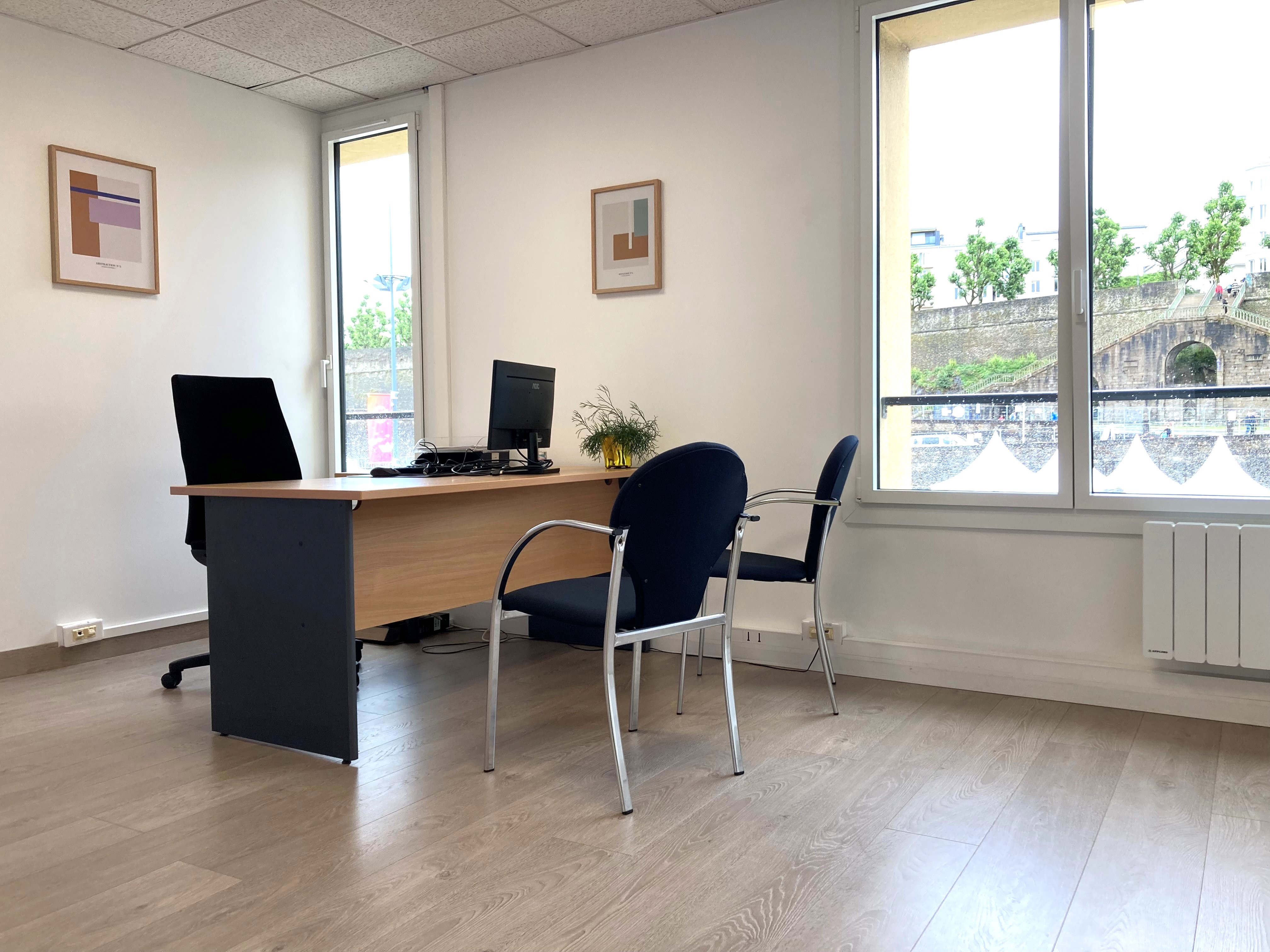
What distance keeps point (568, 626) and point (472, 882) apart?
2.36 m

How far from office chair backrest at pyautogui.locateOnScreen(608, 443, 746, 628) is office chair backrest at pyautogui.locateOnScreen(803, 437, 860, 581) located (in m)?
0.71

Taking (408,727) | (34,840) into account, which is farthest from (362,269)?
(34,840)

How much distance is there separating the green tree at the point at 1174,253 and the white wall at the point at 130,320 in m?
3.93

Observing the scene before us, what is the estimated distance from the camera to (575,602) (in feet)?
8.06

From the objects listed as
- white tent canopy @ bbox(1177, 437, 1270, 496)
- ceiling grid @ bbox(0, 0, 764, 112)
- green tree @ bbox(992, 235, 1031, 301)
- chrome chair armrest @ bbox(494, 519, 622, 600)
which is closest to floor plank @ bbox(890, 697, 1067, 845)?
white tent canopy @ bbox(1177, 437, 1270, 496)

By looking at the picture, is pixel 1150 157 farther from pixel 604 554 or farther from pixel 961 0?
pixel 604 554

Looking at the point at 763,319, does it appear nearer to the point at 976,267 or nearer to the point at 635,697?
the point at 976,267

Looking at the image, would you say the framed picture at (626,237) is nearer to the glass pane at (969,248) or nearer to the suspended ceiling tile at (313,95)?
the glass pane at (969,248)

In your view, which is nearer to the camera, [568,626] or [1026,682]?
[1026,682]

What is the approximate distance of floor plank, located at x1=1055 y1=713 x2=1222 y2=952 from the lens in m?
1.74

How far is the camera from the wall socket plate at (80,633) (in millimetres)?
3988

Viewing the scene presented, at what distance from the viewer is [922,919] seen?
1798 mm

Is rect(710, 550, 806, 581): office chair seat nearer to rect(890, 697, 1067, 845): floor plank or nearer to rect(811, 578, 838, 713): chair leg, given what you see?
rect(811, 578, 838, 713): chair leg

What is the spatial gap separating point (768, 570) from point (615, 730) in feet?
3.50
